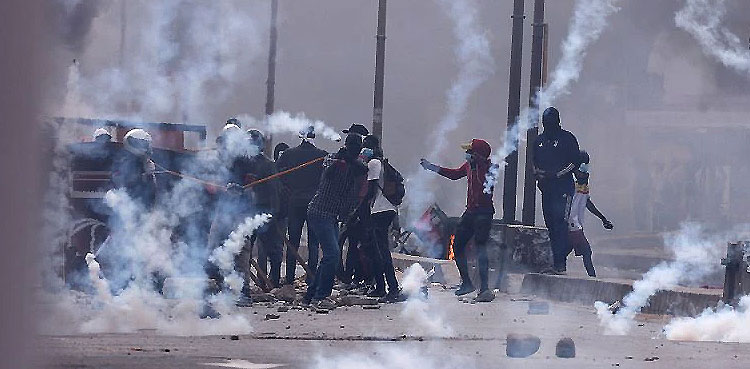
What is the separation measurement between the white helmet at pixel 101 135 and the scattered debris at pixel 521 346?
275 inches

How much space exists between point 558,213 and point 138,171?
197 inches

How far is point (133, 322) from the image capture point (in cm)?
1244

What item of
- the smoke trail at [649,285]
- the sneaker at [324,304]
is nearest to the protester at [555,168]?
the smoke trail at [649,285]

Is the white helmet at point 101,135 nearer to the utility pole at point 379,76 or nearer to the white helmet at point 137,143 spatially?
the white helmet at point 137,143

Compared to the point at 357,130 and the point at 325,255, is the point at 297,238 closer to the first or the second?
the point at 357,130

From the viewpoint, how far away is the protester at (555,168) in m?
17.6

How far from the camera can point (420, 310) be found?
14023mm

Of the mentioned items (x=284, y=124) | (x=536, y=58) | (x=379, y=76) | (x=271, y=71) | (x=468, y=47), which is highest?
(x=271, y=71)

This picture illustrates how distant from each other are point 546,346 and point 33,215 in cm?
617

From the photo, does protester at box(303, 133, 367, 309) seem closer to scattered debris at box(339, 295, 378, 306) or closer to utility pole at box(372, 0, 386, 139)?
scattered debris at box(339, 295, 378, 306)

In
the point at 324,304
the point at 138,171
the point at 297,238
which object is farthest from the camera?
the point at 297,238

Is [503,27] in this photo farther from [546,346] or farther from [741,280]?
[546,346]

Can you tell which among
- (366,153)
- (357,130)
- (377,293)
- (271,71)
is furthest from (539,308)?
(271,71)

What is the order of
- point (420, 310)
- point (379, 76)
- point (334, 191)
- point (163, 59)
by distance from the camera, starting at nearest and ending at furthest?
1. point (420, 310)
2. point (334, 191)
3. point (163, 59)
4. point (379, 76)
